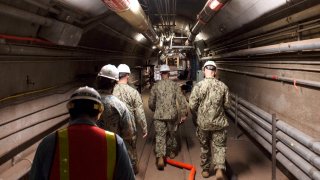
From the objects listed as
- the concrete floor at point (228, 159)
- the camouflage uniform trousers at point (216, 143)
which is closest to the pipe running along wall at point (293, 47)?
the camouflage uniform trousers at point (216, 143)

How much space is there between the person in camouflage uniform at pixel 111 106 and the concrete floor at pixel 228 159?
1.51m

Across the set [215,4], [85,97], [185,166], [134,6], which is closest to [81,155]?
[85,97]

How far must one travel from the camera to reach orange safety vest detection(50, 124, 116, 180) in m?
1.51

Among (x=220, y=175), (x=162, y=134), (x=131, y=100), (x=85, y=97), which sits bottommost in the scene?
(x=220, y=175)

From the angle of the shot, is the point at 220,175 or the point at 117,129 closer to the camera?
the point at 117,129

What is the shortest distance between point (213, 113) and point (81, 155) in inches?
105

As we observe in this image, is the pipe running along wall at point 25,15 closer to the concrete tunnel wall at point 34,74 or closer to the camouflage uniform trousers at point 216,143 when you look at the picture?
the concrete tunnel wall at point 34,74

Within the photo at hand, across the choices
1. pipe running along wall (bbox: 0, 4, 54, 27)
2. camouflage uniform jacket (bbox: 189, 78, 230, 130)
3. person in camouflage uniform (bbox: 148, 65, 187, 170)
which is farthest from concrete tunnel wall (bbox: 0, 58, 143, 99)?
camouflage uniform jacket (bbox: 189, 78, 230, 130)

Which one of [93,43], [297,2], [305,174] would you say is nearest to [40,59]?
[93,43]

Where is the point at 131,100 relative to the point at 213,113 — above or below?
above

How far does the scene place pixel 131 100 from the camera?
161 inches

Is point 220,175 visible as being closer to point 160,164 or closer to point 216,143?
point 216,143

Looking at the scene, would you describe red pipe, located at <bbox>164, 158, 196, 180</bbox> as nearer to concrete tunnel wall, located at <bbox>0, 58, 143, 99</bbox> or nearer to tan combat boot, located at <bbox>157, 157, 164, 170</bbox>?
tan combat boot, located at <bbox>157, 157, 164, 170</bbox>

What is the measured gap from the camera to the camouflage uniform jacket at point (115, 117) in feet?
9.94
